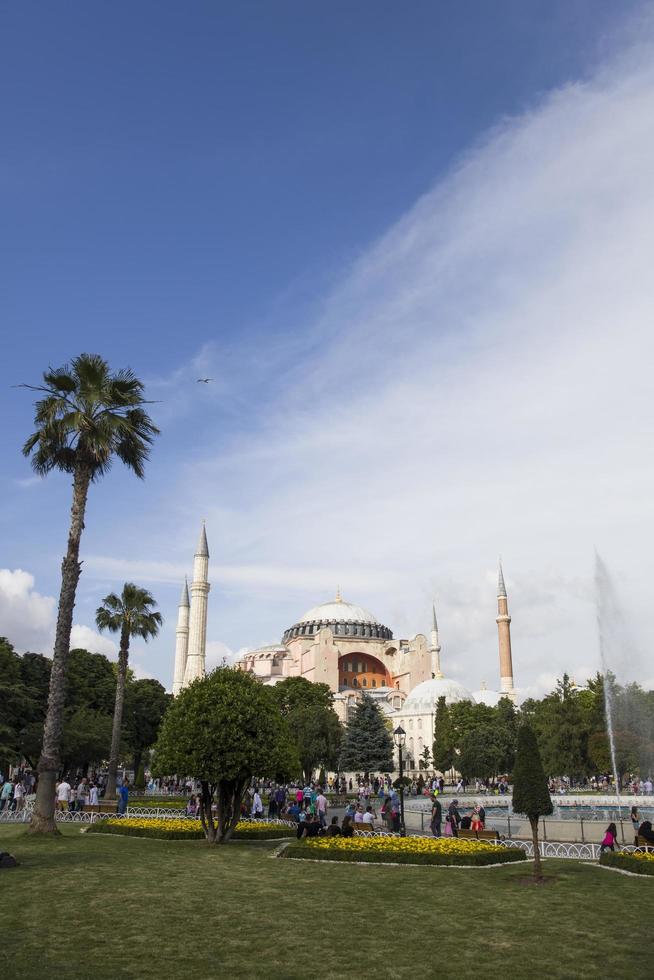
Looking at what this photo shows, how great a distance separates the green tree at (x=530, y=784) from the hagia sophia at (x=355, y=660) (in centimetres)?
5942

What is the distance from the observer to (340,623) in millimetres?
97875

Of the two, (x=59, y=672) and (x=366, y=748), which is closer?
(x=59, y=672)

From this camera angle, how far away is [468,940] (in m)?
8.55

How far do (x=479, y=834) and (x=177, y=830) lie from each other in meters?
6.93

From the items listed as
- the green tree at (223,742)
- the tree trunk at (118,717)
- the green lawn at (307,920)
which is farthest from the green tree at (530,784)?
the tree trunk at (118,717)

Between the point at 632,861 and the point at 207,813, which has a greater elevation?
the point at 207,813

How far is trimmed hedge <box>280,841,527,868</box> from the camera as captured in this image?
14211mm

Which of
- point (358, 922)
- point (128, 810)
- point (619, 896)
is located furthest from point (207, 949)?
point (128, 810)

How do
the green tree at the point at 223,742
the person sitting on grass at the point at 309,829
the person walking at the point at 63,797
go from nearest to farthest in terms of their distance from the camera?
the green tree at the point at 223,742 < the person sitting on grass at the point at 309,829 < the person walking at the point at 63,797

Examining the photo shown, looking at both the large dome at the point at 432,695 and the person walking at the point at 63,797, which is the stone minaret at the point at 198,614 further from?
the person walking at the point at 63,797

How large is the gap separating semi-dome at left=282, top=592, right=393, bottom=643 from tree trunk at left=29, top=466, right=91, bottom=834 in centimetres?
7618

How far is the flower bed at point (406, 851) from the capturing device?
14273mm

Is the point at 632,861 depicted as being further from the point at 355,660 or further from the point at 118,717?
the point at 355,660

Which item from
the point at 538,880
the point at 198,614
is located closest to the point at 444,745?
the point at 198,614
